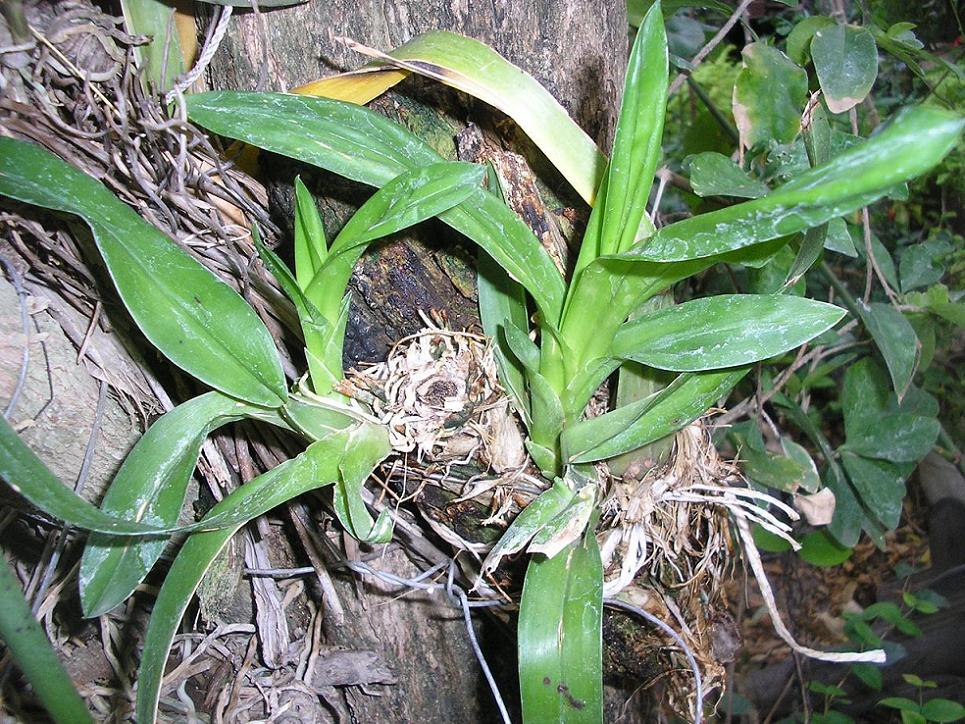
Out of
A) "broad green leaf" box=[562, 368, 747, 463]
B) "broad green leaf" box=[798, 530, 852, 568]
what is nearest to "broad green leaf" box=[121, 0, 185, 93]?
"broad green leaf" box=[562, 368, 747, 463]

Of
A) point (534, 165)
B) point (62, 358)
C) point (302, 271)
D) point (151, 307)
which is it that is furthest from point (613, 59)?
point (62, 358)

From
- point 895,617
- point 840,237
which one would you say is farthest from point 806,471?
point 895,617

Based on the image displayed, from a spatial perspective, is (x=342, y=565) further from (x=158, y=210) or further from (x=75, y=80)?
(x=75, y=80)

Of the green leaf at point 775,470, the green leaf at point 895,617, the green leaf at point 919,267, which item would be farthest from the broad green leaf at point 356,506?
the green leaf at point 895,617

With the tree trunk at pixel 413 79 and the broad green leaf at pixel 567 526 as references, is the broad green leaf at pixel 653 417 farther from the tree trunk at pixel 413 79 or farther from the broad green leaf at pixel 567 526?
the tree trunk at pixel 413 79

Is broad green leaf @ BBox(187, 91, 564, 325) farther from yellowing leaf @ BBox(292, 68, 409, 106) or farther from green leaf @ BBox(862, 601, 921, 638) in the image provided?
green leaf @ BBox(862, 601, 921, 638)

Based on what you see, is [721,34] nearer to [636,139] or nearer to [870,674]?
[636,139]
